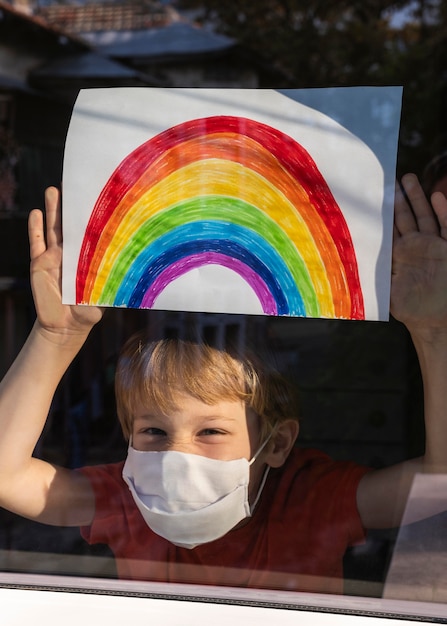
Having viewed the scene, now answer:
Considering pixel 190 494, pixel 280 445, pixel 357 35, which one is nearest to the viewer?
pixel 190 494

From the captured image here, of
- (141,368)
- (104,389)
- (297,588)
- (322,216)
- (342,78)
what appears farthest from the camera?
(342,78)

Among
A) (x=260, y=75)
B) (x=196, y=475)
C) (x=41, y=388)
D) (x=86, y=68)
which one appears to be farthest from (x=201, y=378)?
(x=86, y=68)

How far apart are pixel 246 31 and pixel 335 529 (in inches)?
109

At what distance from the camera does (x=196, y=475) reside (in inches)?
54.3

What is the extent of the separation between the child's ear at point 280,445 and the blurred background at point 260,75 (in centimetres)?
66

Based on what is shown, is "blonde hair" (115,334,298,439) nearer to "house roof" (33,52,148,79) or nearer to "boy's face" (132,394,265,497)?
"boy's face" (132,394,265,497)

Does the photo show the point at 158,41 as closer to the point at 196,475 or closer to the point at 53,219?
the point at 53,219

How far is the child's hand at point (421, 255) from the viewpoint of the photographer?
120 centimetres

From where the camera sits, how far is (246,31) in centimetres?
354

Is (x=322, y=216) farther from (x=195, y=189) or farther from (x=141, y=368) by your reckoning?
(x=141, y=368)

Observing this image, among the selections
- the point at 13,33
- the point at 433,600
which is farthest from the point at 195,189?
the point at 13,33

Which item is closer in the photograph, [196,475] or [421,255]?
[421,255]

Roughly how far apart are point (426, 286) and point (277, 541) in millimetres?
600

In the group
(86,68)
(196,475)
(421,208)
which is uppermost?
(86,68)
